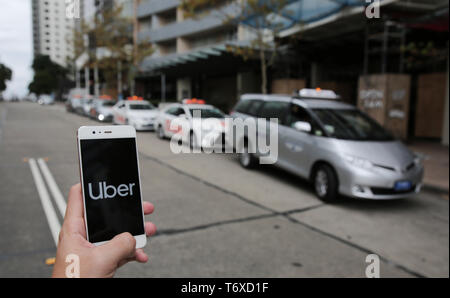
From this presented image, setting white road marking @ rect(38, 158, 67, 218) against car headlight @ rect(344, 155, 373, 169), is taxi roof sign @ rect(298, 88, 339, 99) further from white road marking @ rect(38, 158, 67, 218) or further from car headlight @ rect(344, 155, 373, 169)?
car headlight @ rect(344, 155, 373, 169)

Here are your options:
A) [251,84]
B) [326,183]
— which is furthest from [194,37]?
[326,183]

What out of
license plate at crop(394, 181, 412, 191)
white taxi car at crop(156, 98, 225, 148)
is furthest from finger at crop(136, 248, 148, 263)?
license plate at crop(394, 181, 412, 191)

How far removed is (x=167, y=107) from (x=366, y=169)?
4525mm

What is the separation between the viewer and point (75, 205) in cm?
77

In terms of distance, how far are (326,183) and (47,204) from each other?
4710 millimetres

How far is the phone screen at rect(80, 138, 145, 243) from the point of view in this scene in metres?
0.69

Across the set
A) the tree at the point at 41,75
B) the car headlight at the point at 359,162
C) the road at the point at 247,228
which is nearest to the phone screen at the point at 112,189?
the tree at the point at 41,75

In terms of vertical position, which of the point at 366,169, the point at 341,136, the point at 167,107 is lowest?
the point at 366,169

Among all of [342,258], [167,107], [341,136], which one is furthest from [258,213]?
[167,107]

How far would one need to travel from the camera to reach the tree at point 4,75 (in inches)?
34.0

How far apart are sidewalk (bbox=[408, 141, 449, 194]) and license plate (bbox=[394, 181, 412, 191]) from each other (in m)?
1.94

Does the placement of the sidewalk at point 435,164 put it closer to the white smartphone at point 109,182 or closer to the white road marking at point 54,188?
the white road marking at point 54,188
